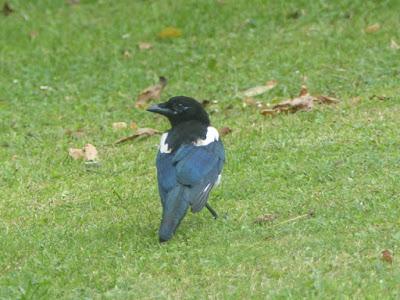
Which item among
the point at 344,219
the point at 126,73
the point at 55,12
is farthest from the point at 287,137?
the point at 55,12

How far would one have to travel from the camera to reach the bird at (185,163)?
6.89m

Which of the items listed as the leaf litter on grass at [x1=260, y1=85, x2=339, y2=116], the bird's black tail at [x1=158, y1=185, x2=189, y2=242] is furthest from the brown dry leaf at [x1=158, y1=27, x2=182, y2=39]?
the bird's black tail at [x1=158, y1=185, x2=189, y2=242]

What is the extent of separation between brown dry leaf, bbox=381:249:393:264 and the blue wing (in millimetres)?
1259

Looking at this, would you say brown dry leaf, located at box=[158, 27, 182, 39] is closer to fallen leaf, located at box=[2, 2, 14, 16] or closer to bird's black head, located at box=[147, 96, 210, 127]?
fallen leaf, located at box=[2, 2, 14, 16]

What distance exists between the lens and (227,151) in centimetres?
913

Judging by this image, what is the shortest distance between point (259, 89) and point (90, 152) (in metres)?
2.13

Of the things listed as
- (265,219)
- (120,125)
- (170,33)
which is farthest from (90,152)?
(170,33)

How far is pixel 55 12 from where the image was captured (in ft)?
46.8

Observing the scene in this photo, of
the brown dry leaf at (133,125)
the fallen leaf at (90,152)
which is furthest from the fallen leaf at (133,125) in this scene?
the fallen leaf at (90,152)

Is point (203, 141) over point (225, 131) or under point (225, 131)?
over

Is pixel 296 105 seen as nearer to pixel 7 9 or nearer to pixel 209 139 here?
pixel 209 139

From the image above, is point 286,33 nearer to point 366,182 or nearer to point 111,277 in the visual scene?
point 366,182

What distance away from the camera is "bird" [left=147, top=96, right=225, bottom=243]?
22.6 ft

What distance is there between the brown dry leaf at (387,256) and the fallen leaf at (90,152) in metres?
3.85
